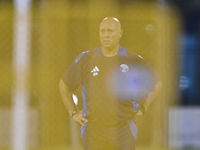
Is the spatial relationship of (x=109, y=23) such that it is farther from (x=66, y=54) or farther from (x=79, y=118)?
(x=79, y=118)

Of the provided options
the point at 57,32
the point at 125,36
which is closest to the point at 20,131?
the point at 57,32

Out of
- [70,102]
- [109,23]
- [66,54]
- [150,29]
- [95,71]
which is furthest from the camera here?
[150,29]

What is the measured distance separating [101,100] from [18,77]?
1.90 ft

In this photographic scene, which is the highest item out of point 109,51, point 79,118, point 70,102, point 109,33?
point 109,33

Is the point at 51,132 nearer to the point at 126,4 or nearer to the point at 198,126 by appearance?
the point at 126,4

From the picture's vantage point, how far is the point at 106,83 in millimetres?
2623

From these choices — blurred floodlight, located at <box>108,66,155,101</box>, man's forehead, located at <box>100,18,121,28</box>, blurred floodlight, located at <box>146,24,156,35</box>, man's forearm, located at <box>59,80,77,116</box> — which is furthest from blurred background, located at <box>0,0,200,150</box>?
blurred floodlight, located at <box>108,66,155,101</box>

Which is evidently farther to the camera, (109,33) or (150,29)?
(150,29)

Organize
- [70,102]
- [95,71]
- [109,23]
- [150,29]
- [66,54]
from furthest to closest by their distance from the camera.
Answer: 1. [150,29]
2. [66,54]
3. [109,23]
4. [70,102]
5. [95,71]

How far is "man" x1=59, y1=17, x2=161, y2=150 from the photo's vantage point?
2.61 meters

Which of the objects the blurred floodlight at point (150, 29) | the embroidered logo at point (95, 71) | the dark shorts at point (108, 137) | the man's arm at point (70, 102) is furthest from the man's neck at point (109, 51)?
the blurred floodlight at point (150, 29)

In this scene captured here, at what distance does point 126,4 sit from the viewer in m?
3.12

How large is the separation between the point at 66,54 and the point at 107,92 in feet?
2.17

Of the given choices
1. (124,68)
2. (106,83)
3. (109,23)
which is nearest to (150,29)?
(109,23)
